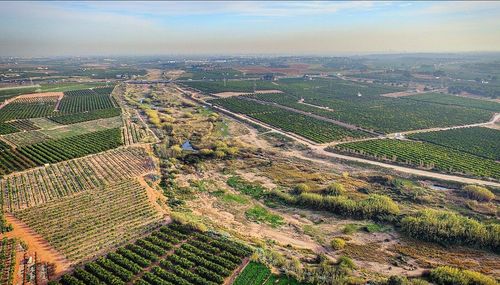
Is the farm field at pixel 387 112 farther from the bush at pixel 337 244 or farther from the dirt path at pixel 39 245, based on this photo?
the dirt path at pixel 39 245

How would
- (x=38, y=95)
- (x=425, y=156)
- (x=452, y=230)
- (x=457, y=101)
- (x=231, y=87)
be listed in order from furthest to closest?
(x=231, y=87)
(x=38, y=95)
(x=457, y=101)
(x=425, y=156)
(x=452, y=230)

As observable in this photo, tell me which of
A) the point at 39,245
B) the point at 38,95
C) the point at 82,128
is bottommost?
the point at 39,245

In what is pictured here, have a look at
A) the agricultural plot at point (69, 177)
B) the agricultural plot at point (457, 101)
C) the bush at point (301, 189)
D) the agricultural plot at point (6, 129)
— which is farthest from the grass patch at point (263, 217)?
the agricultural plot at point (457, 101)

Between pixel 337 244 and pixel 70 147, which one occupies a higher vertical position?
pixel 70 147

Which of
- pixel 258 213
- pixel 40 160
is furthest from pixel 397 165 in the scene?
pixel 40 160

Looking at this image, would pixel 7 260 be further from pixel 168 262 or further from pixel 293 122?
pixel 293 122

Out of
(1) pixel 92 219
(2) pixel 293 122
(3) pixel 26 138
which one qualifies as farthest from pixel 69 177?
(2) pixel 293 122
